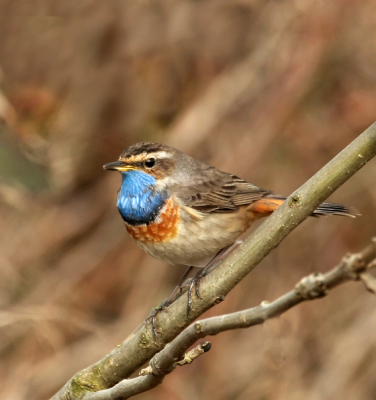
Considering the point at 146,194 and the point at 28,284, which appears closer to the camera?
the point at 146,194

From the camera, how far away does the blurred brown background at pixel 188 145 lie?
633cm

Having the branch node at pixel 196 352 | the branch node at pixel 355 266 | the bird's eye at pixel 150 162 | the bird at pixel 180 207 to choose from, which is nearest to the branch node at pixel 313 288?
the branch node at pixel 355 266

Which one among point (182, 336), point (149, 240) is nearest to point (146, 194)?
point (149, 240)

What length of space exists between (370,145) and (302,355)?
464 centimetres

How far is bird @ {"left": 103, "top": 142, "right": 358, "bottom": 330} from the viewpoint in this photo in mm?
3779

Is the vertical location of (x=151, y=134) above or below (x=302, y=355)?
above

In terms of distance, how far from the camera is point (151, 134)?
22.1 feet

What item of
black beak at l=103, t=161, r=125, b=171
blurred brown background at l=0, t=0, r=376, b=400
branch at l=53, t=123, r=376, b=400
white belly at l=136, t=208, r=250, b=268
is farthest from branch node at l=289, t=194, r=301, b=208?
blurred brown background at l=0, t=0, r=376, b=400

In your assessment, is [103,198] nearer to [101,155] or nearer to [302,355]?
[101,155]

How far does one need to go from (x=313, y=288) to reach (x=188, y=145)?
4.86 metres

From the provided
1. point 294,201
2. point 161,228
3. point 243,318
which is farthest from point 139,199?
point 243,318

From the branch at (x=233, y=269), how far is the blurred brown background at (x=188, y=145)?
3.31 meters

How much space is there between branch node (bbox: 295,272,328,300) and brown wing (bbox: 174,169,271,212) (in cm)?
232

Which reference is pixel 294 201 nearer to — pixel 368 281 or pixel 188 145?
pixel 368 281
